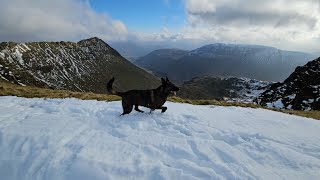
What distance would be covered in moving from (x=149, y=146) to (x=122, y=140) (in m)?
1.25

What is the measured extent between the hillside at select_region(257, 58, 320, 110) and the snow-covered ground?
97366 millimetres

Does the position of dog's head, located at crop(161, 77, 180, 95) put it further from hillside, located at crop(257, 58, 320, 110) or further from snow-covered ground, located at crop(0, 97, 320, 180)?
hillside, located at crop(257, 58, 320, 110)

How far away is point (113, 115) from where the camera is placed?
1627cm

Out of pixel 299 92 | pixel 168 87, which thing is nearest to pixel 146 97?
Answer: pixel 168 87

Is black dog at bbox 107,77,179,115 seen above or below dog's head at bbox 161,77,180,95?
below

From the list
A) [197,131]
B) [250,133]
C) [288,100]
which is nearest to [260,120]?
[250,133]

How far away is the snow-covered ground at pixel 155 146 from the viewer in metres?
10.1

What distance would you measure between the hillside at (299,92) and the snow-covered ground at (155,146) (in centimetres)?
9737

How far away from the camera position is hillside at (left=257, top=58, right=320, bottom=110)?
112562 mm

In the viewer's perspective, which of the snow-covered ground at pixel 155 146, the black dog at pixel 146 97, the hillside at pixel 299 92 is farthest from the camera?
the hillside at pixel 299 92

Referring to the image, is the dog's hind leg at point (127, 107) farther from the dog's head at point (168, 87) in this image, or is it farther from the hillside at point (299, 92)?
the hillside at point (299, 92)

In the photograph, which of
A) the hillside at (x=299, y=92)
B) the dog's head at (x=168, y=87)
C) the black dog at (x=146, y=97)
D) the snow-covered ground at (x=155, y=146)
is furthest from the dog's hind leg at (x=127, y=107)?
the hillside at (x=299, y=92)

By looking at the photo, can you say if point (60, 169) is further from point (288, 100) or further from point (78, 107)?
point (288, 100)

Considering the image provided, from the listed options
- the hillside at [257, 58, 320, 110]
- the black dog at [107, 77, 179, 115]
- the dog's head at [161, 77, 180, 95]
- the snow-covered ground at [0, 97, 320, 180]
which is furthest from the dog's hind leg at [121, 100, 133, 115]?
the hillside at [257, 58, 320, 110]
